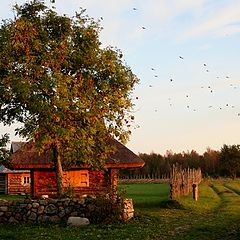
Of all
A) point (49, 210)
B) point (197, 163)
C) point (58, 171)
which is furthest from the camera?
point (197, 163)

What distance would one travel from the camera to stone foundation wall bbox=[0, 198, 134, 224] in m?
20.5

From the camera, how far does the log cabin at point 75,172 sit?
31625 millimetres

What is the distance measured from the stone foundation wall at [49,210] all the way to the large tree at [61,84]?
7.91 ft

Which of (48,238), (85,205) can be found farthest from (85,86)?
(48,238)

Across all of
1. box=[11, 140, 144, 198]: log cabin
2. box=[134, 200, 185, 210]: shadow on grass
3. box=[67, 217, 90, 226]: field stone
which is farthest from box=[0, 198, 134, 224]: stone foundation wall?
box=[11, 140, 144, 198]: log cabin

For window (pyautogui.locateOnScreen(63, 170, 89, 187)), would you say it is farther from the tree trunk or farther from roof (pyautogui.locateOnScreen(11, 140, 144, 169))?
the tree trunk

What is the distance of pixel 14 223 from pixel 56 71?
22.0ft

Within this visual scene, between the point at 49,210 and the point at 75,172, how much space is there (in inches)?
528

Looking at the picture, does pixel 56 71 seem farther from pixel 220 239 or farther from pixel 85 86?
pixel 220 239

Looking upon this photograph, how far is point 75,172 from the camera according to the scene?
3403 centimetres

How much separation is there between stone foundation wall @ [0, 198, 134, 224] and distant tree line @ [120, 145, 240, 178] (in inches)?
2402

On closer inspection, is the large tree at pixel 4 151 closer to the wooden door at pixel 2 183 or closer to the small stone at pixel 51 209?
the small stone at pixel 51 209

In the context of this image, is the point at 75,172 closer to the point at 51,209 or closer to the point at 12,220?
the point at 51,209

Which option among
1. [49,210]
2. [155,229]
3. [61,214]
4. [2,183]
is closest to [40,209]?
[49,210]
